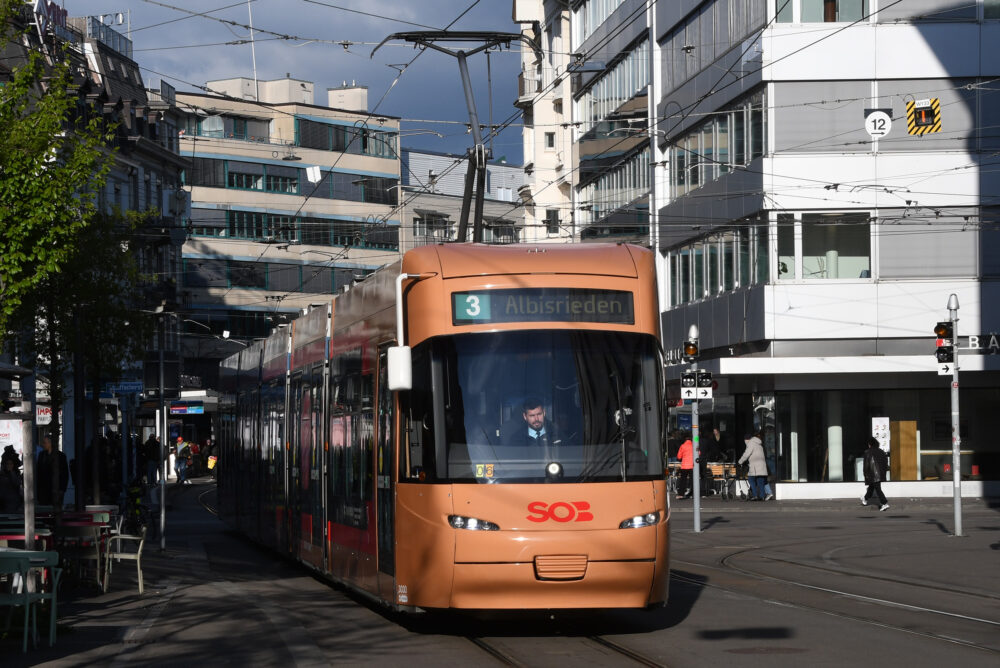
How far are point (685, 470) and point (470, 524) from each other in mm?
28446

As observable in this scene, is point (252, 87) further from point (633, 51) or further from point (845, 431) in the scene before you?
point (845, 431)

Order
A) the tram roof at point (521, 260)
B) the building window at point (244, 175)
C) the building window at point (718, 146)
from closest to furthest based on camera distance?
the tram roof at point (521, 260), the building window at point (718, 146), the building window at point (244, 175)

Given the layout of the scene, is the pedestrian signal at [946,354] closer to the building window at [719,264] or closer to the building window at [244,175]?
the building window at [719,264]

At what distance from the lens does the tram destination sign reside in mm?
12578

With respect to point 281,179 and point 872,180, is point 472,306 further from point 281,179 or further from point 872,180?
point 281,179

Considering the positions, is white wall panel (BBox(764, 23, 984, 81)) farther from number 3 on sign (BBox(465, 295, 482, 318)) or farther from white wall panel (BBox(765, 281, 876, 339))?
number 3 on sign (BBox(465, 295, 482, 318))

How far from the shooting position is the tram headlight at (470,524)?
1194 centimetres

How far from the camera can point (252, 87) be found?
3629 inches

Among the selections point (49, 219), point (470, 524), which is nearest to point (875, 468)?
point (49, 219)

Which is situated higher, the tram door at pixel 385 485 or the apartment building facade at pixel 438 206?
the apartment building facade at pixel 438 206

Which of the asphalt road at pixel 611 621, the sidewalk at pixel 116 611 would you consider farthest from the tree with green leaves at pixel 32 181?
the asphalt road at pixel 611 621

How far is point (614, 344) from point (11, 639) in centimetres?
547

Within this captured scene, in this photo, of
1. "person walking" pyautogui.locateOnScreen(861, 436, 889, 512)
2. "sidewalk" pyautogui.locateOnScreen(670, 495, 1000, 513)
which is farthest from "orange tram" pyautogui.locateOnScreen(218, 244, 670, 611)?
"sidewalk" pyautogui.locateOnScreen(670, 495, 1000, 513)

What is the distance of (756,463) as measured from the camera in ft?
125
